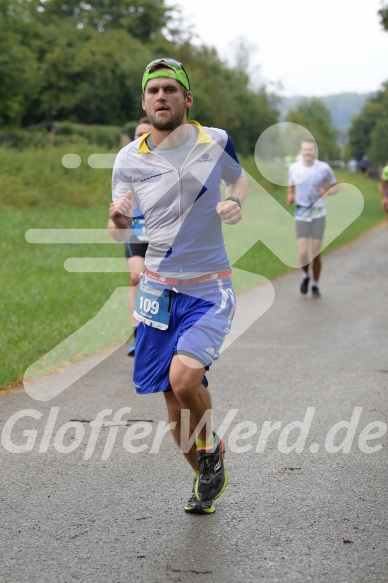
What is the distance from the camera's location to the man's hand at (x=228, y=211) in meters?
4.79

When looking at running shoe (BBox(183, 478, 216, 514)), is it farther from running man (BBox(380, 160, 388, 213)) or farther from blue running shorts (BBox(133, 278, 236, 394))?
running man (BBox(380, 160, 388, 213))

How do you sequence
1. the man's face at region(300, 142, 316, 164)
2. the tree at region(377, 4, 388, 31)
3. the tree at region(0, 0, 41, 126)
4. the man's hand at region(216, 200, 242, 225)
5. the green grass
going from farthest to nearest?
the tree at region(0, 0, 41, 126), the tree at region(377, 4, 388, 31), the man's face at region(300, 142, 316, 164), the green grass, the man's hand at region(216, 200, 242, 225)

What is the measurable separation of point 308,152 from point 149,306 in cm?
972

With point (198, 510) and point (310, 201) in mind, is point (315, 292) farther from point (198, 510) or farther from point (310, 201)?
point (198, 510)

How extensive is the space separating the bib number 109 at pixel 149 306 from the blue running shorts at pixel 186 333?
77 millimetres

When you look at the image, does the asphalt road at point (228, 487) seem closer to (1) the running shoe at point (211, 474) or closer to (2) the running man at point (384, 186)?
(1) the running shoe at point (211, 474)

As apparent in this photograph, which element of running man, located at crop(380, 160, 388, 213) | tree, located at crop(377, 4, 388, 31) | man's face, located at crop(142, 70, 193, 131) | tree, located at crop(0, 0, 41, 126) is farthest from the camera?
tree, located at crop(0, 0, 41, 126)

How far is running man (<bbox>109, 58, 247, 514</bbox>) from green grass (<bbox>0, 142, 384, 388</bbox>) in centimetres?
336

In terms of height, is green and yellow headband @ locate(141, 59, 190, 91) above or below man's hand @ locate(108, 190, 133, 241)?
above

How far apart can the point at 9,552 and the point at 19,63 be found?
43975 millimetres

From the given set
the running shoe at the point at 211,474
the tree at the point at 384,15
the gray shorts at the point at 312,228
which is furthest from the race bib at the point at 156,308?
the tree at the point at 384,15

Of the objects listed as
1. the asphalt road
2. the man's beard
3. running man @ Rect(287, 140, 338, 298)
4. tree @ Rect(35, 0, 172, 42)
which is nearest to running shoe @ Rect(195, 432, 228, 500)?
the asphalt road

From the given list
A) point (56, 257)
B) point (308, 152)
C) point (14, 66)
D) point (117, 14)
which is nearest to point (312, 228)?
point (308, 152)

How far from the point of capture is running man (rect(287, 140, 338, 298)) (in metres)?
14.3
